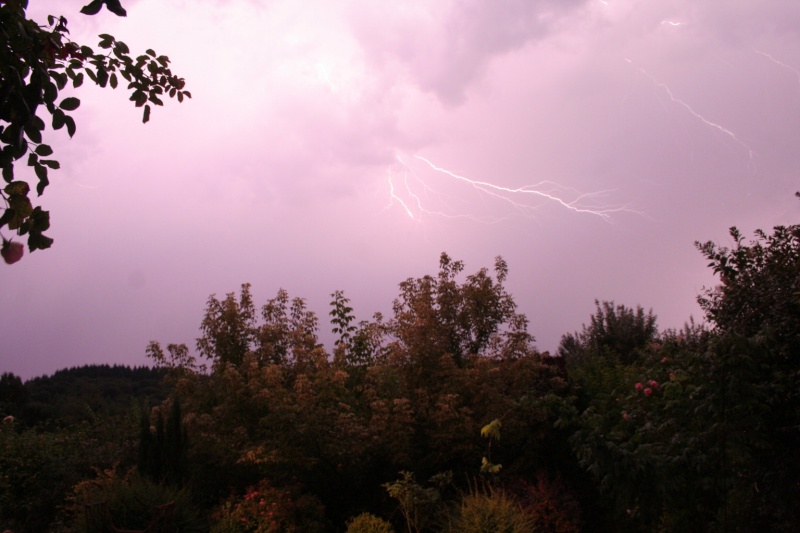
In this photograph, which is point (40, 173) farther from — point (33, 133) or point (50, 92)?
point (50, 92)

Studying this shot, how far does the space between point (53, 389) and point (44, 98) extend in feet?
111

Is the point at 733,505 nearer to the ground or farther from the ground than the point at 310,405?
nearer to the ground

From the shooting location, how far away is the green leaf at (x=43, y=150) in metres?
2.08

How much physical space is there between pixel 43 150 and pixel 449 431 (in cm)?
675

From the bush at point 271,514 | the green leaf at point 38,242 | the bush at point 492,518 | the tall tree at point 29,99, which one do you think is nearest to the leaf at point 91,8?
the tall tree at point 29,99

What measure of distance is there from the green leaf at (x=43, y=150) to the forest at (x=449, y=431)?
3.81m

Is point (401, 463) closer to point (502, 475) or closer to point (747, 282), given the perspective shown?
point (502, 475)

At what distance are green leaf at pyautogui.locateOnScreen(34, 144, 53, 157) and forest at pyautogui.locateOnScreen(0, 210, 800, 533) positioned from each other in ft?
12.5

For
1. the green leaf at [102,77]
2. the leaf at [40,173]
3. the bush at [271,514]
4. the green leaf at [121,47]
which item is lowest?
the bush at [271,514]

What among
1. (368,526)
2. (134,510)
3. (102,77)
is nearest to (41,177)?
(102,77)

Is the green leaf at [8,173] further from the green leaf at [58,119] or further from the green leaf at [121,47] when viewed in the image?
the green leaf at [121,47]

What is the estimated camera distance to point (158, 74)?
124 inches

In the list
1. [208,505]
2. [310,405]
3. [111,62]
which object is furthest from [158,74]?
[208,505]

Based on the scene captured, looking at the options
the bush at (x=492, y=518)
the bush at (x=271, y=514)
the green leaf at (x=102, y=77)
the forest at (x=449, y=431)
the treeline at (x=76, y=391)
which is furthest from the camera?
the treeline at (x=76, y=391)
